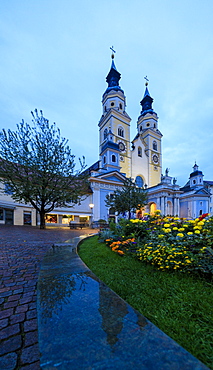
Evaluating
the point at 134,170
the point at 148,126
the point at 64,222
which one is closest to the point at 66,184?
the point at 64,222

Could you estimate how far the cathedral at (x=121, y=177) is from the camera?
2200 cm

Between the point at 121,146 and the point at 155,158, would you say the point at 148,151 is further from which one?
the point at 121,146

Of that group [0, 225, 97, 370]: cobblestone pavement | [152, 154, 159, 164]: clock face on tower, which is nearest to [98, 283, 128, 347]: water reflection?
[0, 225, 97, 370]: cobblestone pavement

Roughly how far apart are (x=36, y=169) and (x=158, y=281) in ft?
41.6

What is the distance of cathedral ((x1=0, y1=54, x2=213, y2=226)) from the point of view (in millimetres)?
21997

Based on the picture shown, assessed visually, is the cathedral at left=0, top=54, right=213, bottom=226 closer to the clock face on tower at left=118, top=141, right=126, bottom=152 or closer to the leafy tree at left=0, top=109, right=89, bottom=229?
the clock face on tower at left=118, top=141, right=126, bottom=152

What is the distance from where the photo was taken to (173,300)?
2.02 meters

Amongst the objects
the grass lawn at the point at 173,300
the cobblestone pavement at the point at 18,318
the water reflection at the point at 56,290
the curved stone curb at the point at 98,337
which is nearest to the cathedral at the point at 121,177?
the grass lawn at the point at 173,300

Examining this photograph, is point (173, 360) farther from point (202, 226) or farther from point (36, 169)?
point (36, 169)

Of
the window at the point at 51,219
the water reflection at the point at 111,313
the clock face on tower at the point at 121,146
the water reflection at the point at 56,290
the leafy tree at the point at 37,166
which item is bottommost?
the window at the point at 51,219

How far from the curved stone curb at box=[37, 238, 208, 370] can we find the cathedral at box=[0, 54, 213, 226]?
19.3 metres

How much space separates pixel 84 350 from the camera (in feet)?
3.39

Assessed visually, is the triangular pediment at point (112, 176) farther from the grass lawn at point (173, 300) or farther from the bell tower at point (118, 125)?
the grass lawn at point (173, 300)

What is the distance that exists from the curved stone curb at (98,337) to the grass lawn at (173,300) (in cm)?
44
